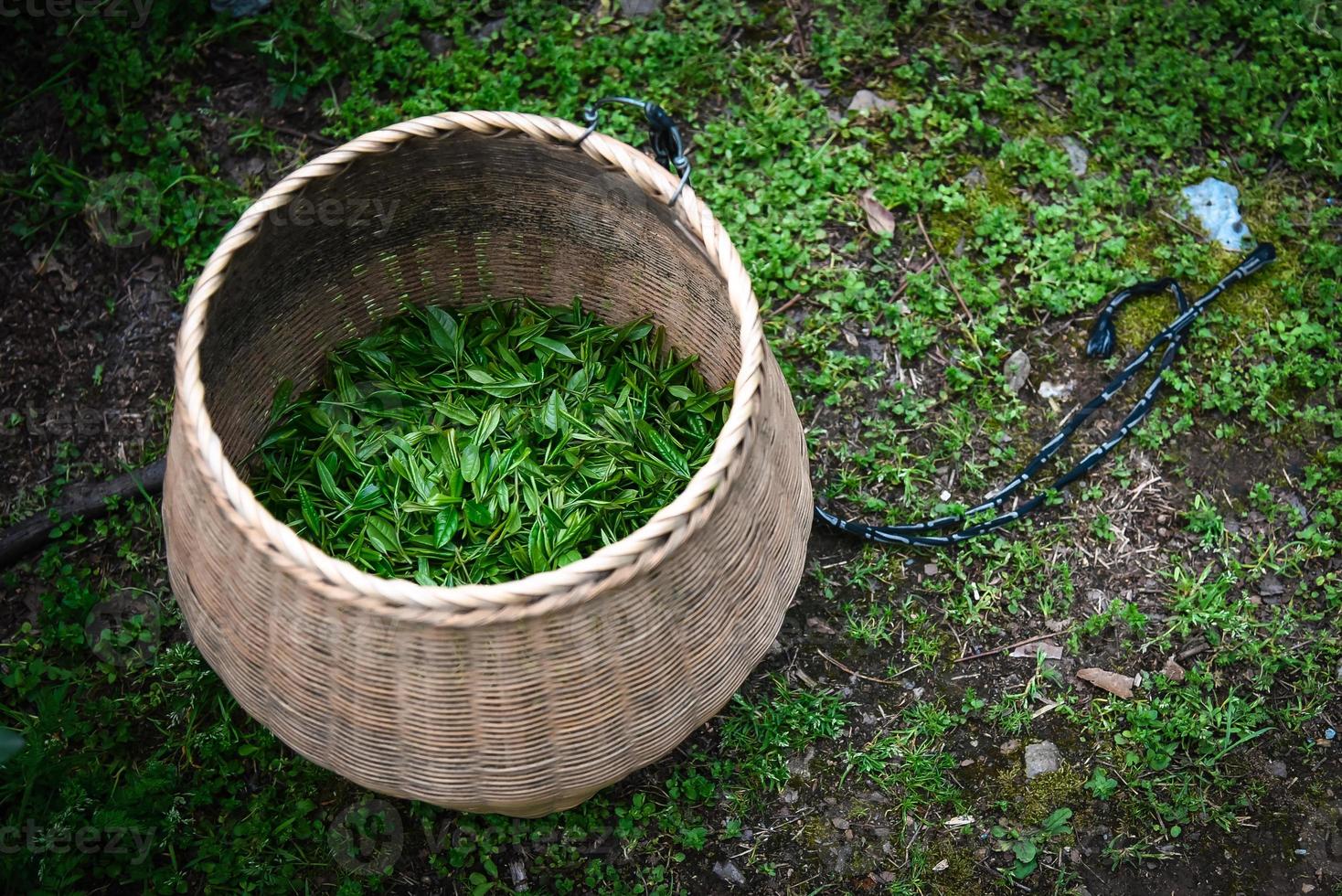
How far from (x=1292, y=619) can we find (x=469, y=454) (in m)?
1.99

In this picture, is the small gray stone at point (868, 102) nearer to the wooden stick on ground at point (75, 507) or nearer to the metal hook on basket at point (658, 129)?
the metal hook on basket at point (658, 129)

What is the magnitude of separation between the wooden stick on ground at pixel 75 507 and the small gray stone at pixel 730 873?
163 cm

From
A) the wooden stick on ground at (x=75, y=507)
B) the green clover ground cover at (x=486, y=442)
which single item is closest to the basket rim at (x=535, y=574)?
the green clover ground cover at (x=486, y=442)

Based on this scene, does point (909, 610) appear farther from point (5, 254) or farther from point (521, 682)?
point (5, 254)

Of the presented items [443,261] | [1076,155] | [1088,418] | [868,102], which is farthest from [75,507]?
[1076,155]

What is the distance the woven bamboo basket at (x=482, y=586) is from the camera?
1670mm

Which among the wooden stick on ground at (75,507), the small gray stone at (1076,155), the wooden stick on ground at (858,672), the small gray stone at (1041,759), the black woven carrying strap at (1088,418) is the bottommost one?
the small gray stone at (1041,759)

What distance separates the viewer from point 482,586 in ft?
A: 5.36

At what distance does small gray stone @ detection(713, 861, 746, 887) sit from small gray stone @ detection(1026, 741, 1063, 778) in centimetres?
69

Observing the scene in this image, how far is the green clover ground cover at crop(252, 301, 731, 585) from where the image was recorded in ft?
7.19

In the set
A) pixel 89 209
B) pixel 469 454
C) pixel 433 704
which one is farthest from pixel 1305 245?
pixel 89 209

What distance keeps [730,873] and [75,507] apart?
1.80m

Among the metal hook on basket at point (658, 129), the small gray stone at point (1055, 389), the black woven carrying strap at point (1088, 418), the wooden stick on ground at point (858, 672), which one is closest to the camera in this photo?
the metal hook on basket at point (658, 129)

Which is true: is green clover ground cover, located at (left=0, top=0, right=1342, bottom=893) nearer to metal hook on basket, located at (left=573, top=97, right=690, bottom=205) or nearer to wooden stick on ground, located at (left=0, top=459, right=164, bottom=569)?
wooden stick on ground, located at (left=0, top=459, right=164, bottom=569)
